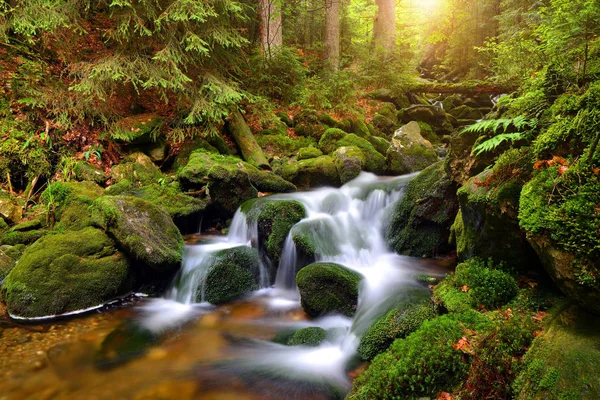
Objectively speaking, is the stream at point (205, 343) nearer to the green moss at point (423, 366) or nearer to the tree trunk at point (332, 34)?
the green moss at point (423, 366)

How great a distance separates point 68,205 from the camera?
6.04 m

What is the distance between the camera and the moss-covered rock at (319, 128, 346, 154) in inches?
418

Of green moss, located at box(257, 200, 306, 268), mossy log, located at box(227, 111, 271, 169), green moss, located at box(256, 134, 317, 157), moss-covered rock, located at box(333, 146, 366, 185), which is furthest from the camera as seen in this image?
green moss, located at box(256, 134, 317, 157)

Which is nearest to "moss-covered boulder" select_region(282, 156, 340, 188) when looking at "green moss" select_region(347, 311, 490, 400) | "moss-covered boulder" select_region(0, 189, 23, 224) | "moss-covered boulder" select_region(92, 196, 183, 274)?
A: "moss-covered boulder" select_region(92, 196, 183, 274)

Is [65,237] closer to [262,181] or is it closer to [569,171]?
[262,181]

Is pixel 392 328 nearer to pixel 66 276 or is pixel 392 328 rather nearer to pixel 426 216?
pixel 426 216

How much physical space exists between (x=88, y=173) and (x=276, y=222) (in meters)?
4.54

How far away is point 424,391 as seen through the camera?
235cm

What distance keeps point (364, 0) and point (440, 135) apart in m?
14.9

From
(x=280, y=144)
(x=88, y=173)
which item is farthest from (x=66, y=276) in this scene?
(x=280, y=144)

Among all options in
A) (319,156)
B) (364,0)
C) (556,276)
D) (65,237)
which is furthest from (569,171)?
(364,0)

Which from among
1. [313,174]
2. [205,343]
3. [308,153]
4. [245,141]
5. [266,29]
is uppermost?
[266,29]

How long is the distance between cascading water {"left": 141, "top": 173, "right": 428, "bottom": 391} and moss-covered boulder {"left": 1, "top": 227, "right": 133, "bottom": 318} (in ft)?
2.52

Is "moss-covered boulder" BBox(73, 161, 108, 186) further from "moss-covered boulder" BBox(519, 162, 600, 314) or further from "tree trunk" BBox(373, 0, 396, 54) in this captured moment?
"tree trunk" BBox(373, 0, 396, 54)
